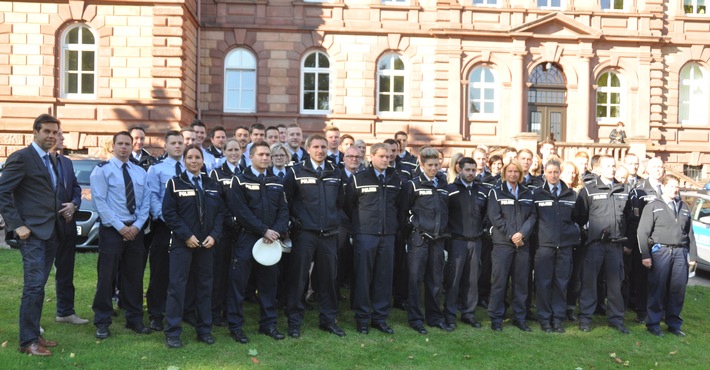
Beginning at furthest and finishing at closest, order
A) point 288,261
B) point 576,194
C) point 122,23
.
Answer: point 122,23
point 576,194
point 288,261

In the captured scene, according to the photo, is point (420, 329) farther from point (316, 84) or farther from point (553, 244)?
point (316, 84)

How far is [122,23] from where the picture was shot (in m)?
20.5

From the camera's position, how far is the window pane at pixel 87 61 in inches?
827

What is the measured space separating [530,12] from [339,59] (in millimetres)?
7202

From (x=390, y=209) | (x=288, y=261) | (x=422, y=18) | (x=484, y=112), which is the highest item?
(x=422, y=18)

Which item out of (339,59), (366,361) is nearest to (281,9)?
(339,59)

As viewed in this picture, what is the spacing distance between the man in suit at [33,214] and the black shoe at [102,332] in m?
0.52

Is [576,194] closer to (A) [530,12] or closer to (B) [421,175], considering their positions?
(B) [421,175]

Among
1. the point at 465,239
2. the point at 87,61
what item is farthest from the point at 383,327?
the point at 87,61

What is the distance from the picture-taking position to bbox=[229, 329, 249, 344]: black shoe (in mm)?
6943

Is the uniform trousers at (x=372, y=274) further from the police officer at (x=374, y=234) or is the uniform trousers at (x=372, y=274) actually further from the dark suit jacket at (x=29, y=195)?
the dark suit jacket at (x=29, y=195)

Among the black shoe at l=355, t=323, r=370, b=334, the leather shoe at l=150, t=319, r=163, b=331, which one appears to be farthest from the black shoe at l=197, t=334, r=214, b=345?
the black shoe at l=355, t=323, r=370, b=334

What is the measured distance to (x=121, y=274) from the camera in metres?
7.18

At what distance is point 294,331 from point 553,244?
333 cm
